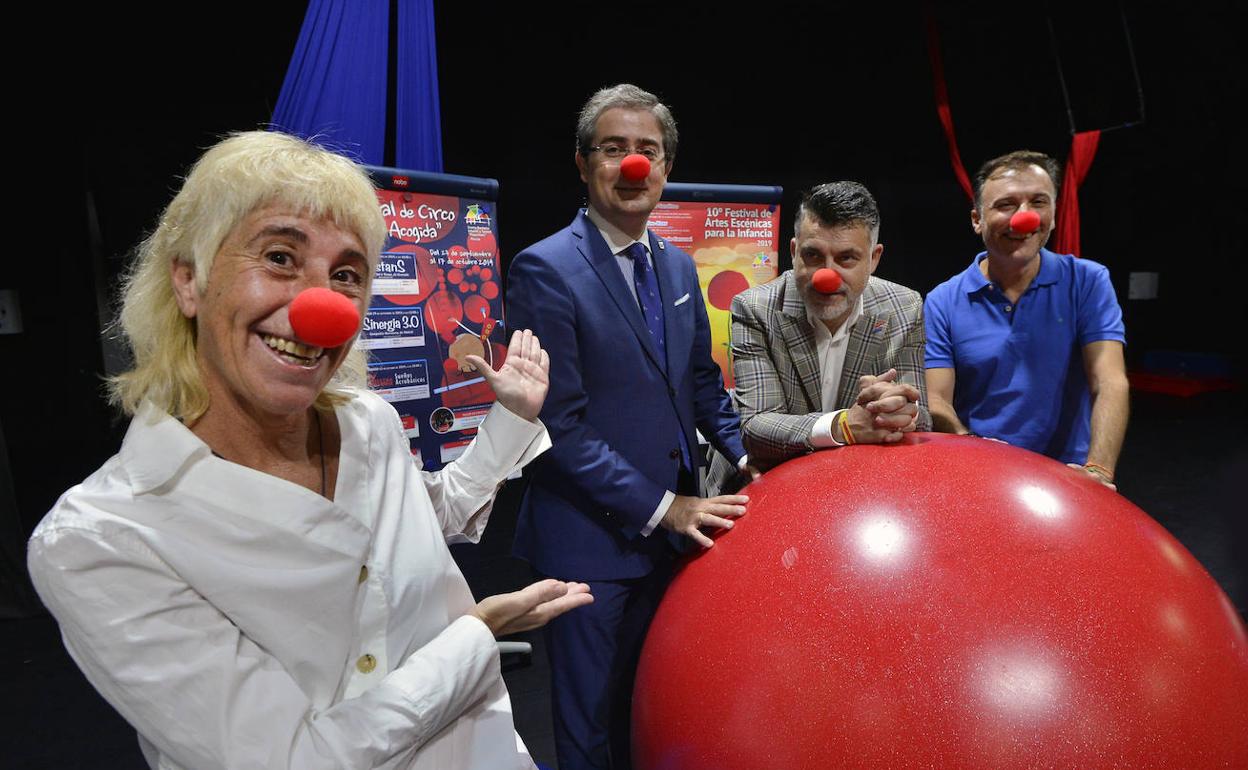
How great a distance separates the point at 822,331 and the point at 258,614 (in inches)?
46.2

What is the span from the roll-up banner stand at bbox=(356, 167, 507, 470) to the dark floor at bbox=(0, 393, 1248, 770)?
87cm

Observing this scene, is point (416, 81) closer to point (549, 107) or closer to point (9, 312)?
point (549, 107)

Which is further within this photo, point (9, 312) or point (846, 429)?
point (9, 312)

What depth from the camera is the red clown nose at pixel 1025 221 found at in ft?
6.21

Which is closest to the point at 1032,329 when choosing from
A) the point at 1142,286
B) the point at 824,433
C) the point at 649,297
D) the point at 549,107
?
the point at 824,433

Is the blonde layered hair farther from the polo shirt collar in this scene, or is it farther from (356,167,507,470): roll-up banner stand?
the polo shirt collar

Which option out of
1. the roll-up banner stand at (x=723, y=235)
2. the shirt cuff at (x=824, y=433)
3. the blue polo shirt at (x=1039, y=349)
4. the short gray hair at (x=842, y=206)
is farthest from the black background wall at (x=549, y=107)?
the shirt cuff at (x=824, y=433)

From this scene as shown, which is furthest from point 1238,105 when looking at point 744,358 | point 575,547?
point 575,547

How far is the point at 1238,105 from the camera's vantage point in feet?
20.0

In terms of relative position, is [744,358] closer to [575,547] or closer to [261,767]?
[575,547]

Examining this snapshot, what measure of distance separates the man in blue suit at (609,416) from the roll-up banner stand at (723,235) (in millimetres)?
1884

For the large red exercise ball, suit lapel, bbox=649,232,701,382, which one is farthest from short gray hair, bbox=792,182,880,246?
the large red exercise ball

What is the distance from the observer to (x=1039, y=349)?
1.97 metres

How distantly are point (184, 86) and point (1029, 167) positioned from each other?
3.68 meters
